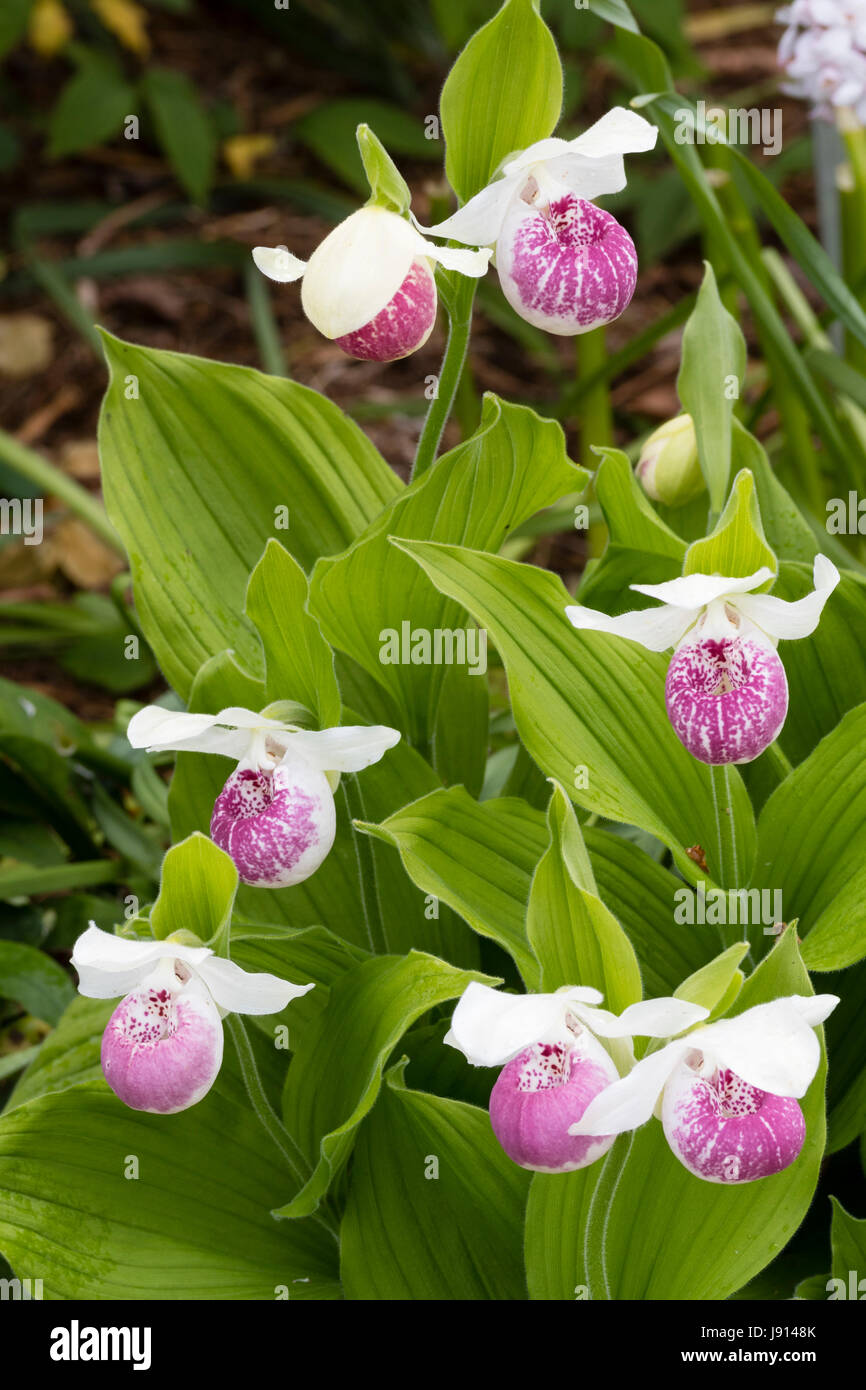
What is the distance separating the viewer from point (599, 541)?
1854mm

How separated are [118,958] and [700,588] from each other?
36cm

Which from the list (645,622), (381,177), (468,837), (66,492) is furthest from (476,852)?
(66,492)

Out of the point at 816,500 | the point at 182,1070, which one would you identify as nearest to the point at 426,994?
the point at 182,1070

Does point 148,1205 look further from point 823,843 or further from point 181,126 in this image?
point 181,126

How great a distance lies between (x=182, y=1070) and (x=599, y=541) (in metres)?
1.28

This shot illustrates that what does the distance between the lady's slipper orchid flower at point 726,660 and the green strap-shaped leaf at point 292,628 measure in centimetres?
19

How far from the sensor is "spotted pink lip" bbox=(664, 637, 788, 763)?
73 cm

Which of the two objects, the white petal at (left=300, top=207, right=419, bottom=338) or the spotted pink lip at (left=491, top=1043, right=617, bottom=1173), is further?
the white petal at (left=300, top=207, right=419, bottom=338)

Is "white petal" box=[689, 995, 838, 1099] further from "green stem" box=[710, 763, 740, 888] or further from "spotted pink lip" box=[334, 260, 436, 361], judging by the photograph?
"spotted pink lip" box=[334, 260, 436, 361]

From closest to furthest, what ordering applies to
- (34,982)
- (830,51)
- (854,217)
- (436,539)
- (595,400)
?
(436,539)
(34,982)
(830,51)
(854,217)
(595,400)

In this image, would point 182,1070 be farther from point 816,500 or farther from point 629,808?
point 816,500

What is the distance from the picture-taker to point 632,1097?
607mm

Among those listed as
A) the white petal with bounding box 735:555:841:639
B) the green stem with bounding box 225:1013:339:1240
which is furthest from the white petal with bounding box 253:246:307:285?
the green stem with bounding box 225:1013:339:1240

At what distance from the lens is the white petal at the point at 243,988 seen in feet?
2.31
